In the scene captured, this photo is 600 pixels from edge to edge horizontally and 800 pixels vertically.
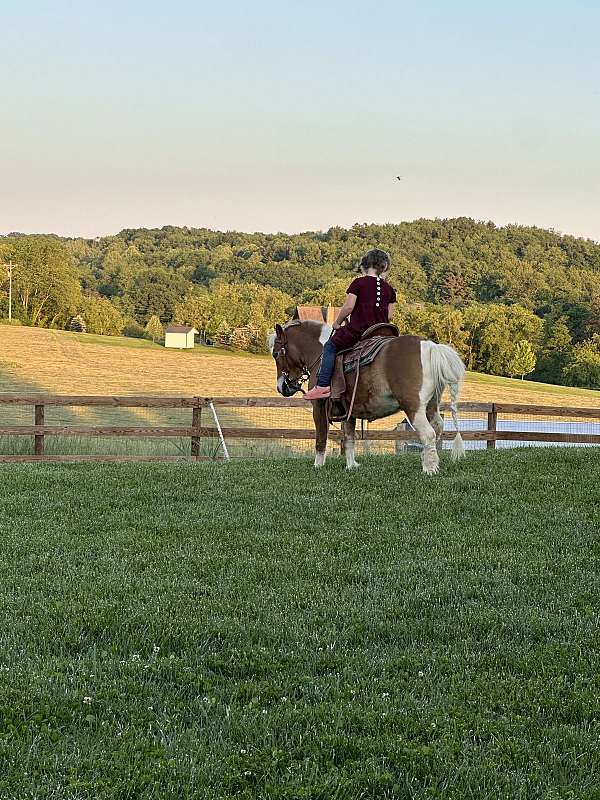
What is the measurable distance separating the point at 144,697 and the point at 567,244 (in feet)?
334

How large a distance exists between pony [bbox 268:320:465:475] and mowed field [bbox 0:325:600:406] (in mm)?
32147

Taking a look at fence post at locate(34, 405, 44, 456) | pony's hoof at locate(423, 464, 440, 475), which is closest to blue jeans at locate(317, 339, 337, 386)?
pony's hoof at locate(423, 464, 440, 475)

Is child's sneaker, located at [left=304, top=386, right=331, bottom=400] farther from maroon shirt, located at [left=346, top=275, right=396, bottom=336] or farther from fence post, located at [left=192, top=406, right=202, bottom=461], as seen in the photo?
fence post, located at [left=192, top=406, right=202, bottom=461]

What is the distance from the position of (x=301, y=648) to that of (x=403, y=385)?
562 cm

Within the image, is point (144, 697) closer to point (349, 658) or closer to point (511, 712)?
point (349, 658)

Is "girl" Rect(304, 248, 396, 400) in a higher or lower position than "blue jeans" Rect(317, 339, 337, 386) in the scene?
higher

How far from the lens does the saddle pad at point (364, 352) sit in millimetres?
10133

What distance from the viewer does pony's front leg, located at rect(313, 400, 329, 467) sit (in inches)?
435

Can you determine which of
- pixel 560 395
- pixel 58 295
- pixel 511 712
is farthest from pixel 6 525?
pixel 58 295

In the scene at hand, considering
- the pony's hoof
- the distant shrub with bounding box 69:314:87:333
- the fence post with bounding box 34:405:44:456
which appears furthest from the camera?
the distant shrub with bounding box 69:314:87:333

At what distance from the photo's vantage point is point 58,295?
3115 inches

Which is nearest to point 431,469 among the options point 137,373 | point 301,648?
point 301,648

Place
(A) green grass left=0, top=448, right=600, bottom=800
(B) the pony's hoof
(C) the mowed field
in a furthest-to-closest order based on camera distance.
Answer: (C) the mowed field → (B) the pony's hoof → (A) green grass left=0, top=448, right=600, bottom=800

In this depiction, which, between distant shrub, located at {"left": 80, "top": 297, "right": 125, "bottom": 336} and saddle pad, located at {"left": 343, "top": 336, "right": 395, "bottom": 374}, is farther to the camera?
distant shrub, located at {"left": 80, "top": 297, "right": 125, "bottom": 336}
